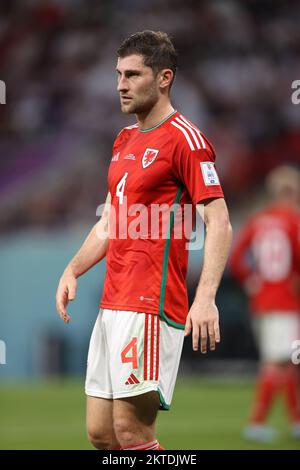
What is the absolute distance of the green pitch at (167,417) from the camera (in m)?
6.68

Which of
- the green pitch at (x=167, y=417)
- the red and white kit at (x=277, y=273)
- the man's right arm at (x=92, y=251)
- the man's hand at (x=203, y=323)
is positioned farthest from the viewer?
the red and white kit at (x=277, y=273)

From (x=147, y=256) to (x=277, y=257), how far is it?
3.76m

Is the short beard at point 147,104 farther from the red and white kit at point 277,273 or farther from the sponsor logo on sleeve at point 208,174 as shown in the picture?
the red and white kit at point 277,273

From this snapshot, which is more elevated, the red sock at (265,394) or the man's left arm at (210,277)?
the man's left arm at (210,277)

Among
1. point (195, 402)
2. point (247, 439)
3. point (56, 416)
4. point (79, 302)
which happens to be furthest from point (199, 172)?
point (79, 302)

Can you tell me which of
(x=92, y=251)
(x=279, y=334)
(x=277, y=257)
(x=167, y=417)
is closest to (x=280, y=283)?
(x=277, y=257)

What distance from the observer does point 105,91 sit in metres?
13.6

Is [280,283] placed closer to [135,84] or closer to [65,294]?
[65,294]

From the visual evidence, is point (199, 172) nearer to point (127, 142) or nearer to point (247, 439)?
point (127, 142)

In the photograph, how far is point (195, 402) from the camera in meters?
9.45

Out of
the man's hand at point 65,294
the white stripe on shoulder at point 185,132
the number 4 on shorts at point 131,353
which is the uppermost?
the white stripe on shoulder at point 185,132

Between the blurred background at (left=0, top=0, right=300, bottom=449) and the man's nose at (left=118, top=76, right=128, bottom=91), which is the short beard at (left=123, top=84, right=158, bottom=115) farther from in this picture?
the blurred background at (left=0, top=0, right=300, bottom=449)

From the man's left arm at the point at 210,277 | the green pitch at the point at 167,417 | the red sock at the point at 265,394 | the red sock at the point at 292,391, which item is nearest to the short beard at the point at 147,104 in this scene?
the man's left arm at the point at 210,277

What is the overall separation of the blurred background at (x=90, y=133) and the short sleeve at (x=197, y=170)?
6.99 meters
